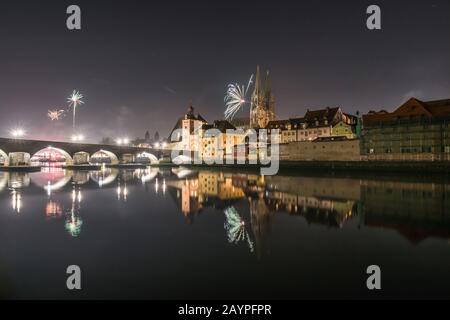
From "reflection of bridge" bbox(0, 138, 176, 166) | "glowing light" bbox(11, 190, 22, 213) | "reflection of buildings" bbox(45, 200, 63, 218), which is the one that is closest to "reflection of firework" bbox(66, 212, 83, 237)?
"reflection of buildings" bbox(45, 200, 63, 218)

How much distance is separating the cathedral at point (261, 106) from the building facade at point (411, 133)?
41169 millimetres

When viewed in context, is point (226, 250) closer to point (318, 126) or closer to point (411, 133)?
point (411, 133)

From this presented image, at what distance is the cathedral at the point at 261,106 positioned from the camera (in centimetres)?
9056

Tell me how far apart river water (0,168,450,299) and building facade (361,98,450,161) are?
3227cm

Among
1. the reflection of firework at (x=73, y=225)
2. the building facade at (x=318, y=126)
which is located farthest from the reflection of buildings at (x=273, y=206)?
the building facade at (x=318, y=126)

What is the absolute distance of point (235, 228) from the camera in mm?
12125

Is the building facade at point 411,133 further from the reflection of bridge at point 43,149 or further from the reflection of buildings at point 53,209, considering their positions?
the reflection of bridge at point 43,149

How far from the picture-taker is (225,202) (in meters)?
19.4

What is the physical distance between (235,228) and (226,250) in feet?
9.60

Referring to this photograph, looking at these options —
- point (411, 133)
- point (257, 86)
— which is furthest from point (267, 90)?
point (411, 133)

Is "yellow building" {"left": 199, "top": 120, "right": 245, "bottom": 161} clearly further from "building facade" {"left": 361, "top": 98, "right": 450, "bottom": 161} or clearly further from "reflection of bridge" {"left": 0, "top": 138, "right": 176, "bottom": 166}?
"building facade" {"left": 361, "top": 98, "right": 450, "bottom": 161}

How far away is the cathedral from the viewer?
90562mm

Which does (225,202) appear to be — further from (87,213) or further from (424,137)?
(424,137)
